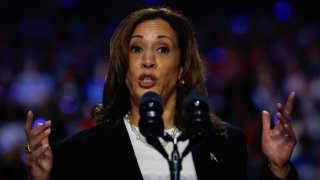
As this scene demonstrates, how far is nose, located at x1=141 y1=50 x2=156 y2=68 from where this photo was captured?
3527 mm

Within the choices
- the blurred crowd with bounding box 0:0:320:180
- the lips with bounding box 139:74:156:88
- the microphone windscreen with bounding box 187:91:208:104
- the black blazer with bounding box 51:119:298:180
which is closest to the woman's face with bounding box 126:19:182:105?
the lips with bounding box 139:74:156:88

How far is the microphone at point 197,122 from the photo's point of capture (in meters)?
2.89

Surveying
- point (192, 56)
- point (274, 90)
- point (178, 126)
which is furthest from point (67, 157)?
point (274, 90)

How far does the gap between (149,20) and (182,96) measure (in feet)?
1.22

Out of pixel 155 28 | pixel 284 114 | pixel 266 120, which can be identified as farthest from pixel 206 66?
pixel 284 114

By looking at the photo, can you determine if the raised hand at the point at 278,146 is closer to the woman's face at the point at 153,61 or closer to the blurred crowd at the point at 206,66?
the woman's face at the point at 153,61

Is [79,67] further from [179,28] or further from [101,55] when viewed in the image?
[179,28]

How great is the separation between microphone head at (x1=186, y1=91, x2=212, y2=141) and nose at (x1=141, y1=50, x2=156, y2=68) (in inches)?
24.7

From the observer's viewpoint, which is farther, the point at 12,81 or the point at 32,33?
the point at 32,33

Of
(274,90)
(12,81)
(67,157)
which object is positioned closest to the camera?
(67,157)

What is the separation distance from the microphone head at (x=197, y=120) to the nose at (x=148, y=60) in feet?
2.06

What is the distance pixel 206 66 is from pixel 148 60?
1125 mm

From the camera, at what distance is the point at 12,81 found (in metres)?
8.69

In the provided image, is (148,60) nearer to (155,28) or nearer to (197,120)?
(155,28)
